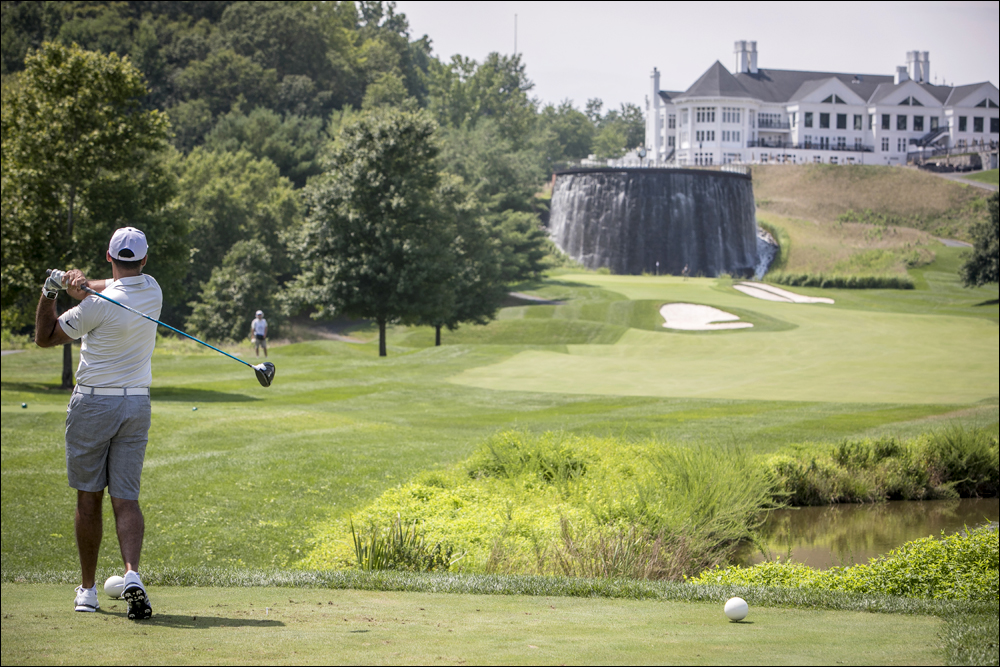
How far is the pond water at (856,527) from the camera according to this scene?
38.6 feet

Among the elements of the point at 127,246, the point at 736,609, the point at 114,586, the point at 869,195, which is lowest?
the point at 736,609

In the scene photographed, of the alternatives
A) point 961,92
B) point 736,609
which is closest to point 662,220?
point 961,92

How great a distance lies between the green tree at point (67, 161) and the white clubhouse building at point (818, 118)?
278 feet

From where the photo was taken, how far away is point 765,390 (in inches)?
993

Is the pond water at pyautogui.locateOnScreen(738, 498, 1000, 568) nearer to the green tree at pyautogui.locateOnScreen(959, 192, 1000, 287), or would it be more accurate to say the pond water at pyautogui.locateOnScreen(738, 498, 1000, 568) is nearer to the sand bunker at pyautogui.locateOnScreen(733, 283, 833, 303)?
the sand bunker at pyautogui.locateOnScreen(733, 283, 833, 303)

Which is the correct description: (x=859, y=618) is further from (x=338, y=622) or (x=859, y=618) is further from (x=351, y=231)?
(x=351, y=231)

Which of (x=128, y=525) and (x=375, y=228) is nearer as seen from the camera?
(x=128, y=525)

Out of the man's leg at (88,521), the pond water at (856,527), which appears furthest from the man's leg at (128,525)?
the pond water at (856,527)

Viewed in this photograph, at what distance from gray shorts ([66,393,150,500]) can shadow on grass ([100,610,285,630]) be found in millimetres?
943

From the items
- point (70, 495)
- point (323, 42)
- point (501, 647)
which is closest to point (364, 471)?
point (70, 495)

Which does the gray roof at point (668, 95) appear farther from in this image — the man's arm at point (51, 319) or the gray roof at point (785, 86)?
the man's arm at point (51, 319)

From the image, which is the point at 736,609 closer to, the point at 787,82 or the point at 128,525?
the point at 128,525

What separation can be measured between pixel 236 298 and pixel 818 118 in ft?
252

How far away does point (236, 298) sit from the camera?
5200cm
